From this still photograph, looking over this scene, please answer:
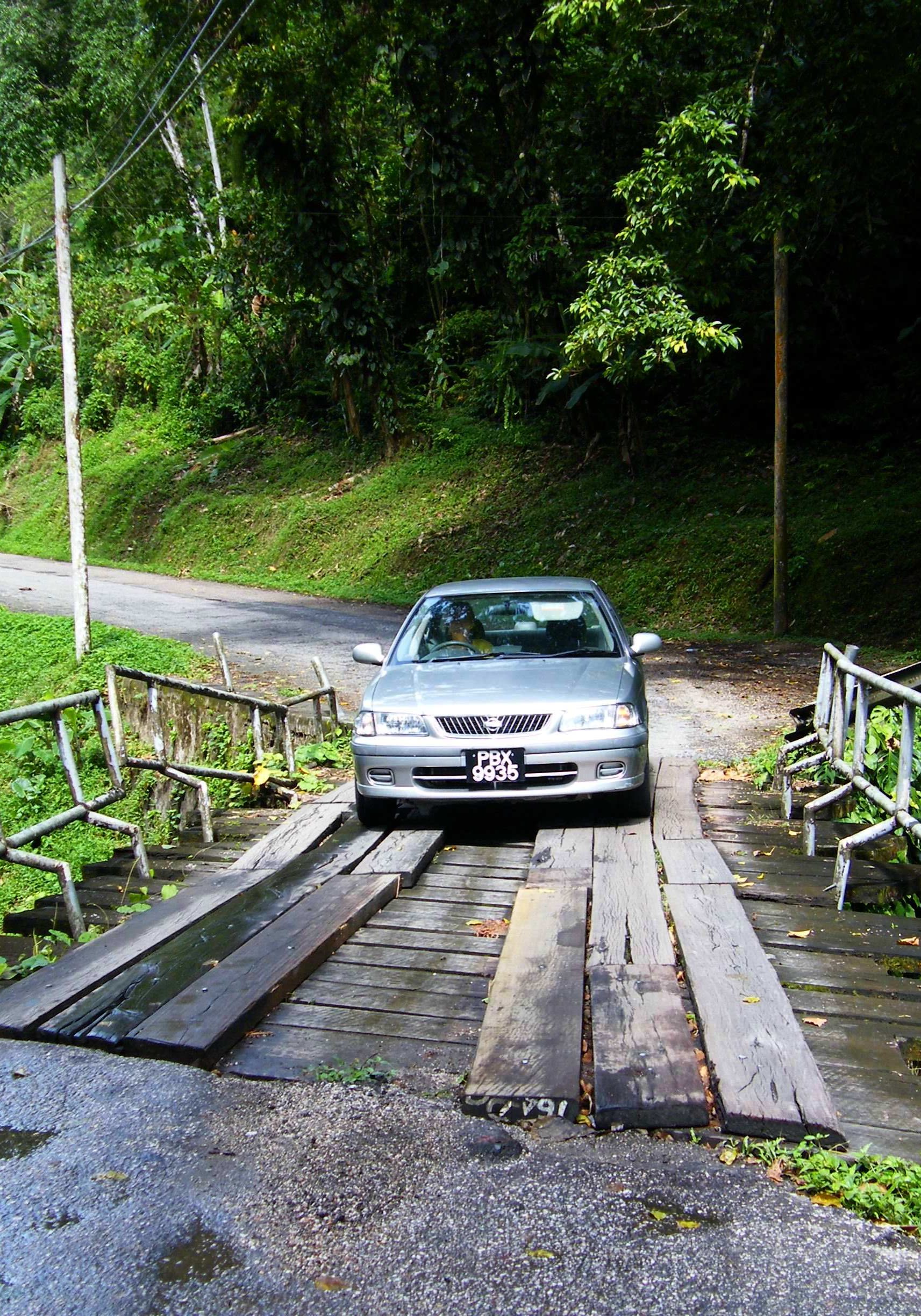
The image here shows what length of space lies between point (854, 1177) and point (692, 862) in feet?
9.38

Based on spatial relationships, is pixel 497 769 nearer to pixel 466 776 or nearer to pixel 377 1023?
pixel 466 776

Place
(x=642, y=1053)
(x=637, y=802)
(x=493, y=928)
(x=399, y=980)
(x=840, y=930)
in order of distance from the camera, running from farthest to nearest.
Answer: (x=637, y=802)
(x=493, y=928)
(x=840, y=930)
(x=399, y=980)
(x=642, y=1053)

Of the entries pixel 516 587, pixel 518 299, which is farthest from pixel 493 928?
pixel 518 299

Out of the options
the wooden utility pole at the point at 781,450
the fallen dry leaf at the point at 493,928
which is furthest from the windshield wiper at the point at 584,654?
the wooden utility pole at the point at 781,450

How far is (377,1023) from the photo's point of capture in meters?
3.91

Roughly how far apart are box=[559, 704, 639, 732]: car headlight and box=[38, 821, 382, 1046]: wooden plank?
1.39 meters

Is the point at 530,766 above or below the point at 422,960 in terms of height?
above

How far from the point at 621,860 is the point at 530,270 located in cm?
1767

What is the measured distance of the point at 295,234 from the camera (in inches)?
952

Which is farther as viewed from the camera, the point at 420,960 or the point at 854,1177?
the point at 420,960

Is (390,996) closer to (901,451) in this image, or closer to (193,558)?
(901,451)

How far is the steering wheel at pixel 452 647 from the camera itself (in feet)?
24.3

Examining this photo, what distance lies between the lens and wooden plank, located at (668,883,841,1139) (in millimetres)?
3084

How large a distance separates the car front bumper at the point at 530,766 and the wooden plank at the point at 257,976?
0.95 meters
